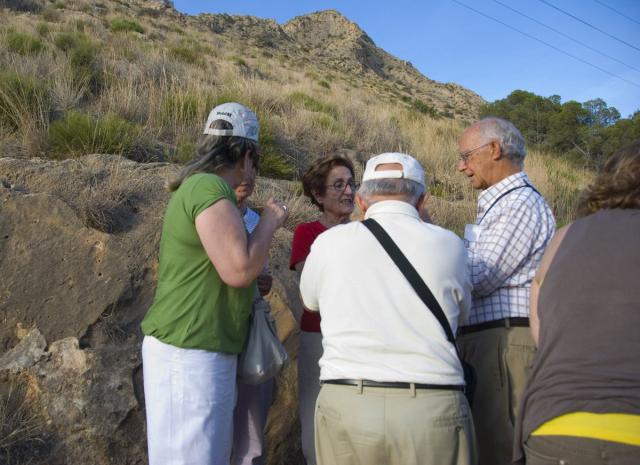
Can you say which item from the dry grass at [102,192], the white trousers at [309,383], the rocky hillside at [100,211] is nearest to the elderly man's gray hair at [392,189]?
the white trousers at [309,383]

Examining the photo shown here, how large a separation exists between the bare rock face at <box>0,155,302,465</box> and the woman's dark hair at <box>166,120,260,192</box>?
4.68 ft

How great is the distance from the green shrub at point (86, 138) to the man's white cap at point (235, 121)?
3294 millimetres

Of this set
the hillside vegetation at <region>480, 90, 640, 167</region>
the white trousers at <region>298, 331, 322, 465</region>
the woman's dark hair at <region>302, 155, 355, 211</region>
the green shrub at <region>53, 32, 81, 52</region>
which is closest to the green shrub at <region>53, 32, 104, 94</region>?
the green shrub at <region>53, 32, 81, 52</region>

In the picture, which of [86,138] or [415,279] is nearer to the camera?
[415,279]

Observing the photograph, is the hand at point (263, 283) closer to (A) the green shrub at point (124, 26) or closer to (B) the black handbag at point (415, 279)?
(B) the black handbag at point (415, 279)

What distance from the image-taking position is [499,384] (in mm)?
2473

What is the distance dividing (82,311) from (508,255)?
2.57 meters

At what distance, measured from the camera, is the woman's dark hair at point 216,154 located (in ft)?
8.14

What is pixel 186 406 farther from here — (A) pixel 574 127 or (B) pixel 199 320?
(A) pixel 574 127

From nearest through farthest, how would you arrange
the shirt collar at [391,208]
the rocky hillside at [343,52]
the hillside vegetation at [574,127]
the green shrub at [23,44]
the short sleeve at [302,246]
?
the shirt collar at [391,208]
the short sleeve at [302,246]
the green shrub at [23,44]
the hillside vegetation at [574,127]
the rocky hillside at [343,52]

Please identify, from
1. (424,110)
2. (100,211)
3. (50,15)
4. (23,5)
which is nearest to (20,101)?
(100,211)

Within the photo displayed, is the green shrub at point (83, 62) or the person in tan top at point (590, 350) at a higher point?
the green shrub at point (83, 62)

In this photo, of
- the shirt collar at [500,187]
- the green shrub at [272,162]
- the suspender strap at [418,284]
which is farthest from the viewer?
the green shrub at [272,162]

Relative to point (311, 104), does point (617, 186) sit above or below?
below
